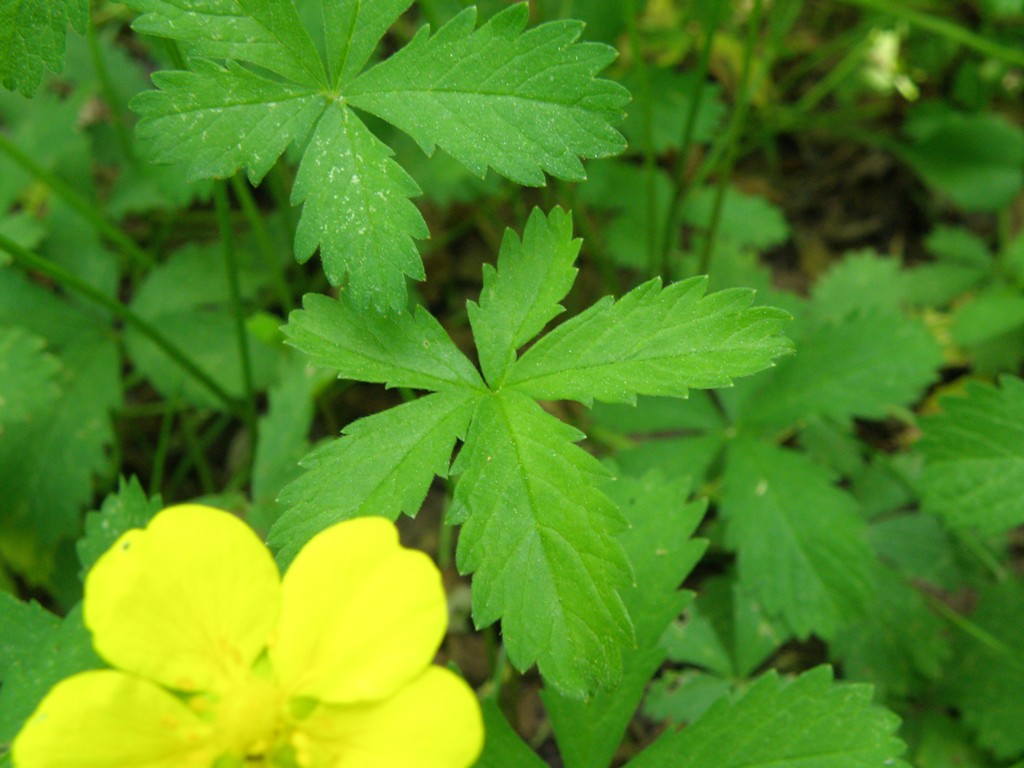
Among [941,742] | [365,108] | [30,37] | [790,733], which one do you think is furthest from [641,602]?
[30,37]

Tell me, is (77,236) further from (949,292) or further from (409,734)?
(949,292)

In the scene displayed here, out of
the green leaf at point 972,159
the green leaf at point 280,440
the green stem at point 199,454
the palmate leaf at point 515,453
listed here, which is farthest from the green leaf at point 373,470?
the green leaf at point 972,159

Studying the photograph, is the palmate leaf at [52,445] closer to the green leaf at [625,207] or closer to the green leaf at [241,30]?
the green leaf at [241,30]

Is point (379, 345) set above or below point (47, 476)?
above

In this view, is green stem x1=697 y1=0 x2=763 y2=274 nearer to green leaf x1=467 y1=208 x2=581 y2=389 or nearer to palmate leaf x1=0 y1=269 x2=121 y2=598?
green leaf x1=467 y1=208 x2=581 y2=389

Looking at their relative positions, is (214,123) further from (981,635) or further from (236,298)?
(981,635)

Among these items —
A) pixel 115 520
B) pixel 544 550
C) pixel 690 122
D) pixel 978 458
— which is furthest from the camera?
pixel 690 122

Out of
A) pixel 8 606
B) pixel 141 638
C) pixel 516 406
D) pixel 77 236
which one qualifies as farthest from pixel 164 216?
pixel 141 638
